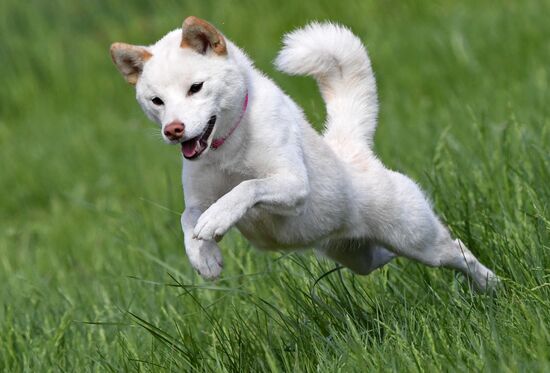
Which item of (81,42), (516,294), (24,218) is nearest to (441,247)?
(516,294)

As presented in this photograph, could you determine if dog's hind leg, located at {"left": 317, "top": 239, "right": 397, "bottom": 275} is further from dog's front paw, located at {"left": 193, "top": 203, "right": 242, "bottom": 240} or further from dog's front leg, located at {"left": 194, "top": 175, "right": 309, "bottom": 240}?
dog's front paw, located at {"left": 193, "top": 203, "right": 242, "bottom": 240}

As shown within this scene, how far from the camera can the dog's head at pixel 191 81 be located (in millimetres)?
3830

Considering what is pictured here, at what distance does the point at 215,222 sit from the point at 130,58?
0.73 metres

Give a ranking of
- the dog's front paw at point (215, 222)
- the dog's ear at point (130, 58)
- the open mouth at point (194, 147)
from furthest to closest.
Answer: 1. the dog's ear at point (130, 58)
2. the open mouth at point (194, 147)
3. the dog's front paw at point (215, 222)

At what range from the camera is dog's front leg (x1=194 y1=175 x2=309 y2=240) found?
370cm

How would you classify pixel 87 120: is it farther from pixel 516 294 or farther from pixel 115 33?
pixel 516 294

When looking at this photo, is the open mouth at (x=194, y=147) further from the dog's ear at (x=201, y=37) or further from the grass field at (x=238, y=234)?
the grass field at (x=238, y=234)

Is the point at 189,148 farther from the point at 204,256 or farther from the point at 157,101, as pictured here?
the point at 204,256

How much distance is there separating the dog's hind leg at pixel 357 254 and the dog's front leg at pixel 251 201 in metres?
0.63

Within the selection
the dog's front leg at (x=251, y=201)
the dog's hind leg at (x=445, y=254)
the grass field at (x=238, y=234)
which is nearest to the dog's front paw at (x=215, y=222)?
the dog's front leg at (x=251, y=201)

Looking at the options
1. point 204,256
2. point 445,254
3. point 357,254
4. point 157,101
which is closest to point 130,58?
point 157,101

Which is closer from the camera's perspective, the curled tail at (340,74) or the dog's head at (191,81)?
the dog's head at (191,81)

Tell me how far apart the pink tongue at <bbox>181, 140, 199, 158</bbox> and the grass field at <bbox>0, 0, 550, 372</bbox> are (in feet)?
1.48

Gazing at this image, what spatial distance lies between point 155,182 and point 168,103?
437 centimetres
